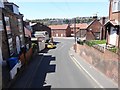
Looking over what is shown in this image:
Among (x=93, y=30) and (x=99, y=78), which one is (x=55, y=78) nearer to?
(x=99, y=78)

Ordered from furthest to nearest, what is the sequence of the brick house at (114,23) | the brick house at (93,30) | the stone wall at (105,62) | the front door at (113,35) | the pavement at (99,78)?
the brick house at (93,30), the front door at (113,35), the brick house at (114,23), the stone wall at (105,62), the pavement at (99,78)

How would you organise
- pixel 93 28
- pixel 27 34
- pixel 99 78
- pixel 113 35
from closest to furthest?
1. pixel 99 78
2. pixel 113 35
3. pixel 27 34
4. pixel 93 28

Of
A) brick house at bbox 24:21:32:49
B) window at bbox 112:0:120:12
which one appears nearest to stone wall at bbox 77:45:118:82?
window at bbox 112:0:120:12

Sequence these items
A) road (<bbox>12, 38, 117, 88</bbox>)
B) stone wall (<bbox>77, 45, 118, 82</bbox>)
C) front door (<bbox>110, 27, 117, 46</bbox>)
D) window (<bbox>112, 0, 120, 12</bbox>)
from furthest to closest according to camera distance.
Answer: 1. front door (<bbox>110, 27, 117, 46</bbox>)
2. window (<bbox>112, 0, 120, 12</bbox>)
3. road (<bbox>12, 38, 117, 88</bbox>)
4. stone wall (<bbox>77, 45, 118, 82</bbox>)

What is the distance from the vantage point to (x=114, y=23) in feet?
81.0

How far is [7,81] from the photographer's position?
1717 centimetres

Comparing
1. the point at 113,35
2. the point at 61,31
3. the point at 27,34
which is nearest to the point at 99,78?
the point at 113,35

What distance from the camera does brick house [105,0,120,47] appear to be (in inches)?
962

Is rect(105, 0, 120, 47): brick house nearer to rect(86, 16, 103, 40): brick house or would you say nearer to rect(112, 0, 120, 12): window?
rect(112, 0, 120, 12): window

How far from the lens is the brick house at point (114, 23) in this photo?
80.2 feet

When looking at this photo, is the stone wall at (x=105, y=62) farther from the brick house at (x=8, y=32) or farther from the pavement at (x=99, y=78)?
the brick house at (x=8, y=32)

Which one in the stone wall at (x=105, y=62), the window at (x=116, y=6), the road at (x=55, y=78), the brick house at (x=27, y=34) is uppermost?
the window at (x=116, y=6)

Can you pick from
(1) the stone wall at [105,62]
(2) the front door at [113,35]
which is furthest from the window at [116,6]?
(1) the stone wall at [105,62]

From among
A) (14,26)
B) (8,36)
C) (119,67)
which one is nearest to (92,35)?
(14,26)
